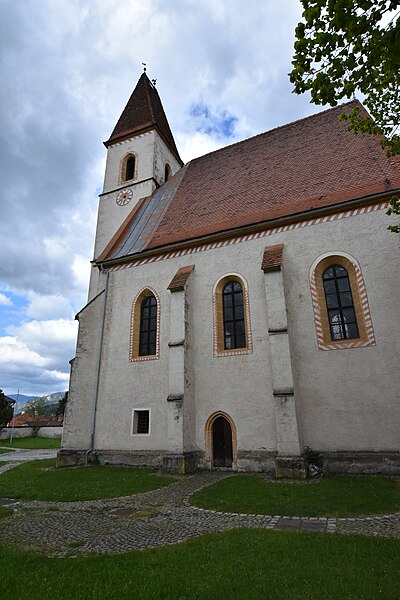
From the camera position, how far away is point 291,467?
958 cm

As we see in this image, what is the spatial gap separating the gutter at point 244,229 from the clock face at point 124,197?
5.84 metres

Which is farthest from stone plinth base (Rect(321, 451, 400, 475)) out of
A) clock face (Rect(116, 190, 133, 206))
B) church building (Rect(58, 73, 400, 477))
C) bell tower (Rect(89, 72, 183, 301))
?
clock face (Rect(116, 190, 133, 206))

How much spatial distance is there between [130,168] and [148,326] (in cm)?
1230

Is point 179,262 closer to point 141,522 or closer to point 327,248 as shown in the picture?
point 327,248

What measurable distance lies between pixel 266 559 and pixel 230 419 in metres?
7.50

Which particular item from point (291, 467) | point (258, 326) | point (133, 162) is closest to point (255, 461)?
point (291, 467)

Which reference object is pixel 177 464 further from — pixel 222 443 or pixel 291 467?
pixel 291 467

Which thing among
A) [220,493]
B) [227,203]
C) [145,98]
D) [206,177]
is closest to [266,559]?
[220,493]

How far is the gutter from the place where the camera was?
451 inches

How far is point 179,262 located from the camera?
14492mm

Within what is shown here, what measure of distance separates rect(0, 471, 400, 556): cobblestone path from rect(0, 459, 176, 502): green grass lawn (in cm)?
89

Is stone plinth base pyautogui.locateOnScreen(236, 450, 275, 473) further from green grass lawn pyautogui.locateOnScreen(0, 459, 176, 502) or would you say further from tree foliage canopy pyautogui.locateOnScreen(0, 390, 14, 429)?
tree foliage canopy pyautogui.locateOnScreen(0, 390, 14, 429)

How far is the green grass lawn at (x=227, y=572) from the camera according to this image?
3.41m

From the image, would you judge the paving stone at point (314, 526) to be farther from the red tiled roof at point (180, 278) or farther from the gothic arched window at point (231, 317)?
the red tiled roof at point (180, 278)
